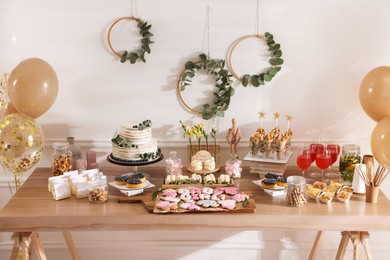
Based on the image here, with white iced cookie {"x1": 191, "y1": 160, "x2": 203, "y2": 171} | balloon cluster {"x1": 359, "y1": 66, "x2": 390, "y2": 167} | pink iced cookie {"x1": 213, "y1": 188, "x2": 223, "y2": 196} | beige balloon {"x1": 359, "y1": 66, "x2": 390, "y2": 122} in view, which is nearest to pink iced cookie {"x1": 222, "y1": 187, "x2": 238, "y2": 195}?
pink iced cookie {"x1": 213, "y1": 188, "x2": 223, "y2": 196}

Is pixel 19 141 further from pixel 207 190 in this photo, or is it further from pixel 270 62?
pixel 270 62

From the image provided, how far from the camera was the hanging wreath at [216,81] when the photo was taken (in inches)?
128

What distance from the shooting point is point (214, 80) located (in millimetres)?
3332

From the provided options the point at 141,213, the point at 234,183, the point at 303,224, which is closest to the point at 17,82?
the point at 141,213

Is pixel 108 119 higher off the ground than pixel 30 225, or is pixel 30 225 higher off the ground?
pixel 108 119

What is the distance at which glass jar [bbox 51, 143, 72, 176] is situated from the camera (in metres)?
3.11

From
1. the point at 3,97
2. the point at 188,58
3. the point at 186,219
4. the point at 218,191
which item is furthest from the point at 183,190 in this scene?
the point at 3,97

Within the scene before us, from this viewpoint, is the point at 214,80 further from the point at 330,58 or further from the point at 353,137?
the point at 353,137

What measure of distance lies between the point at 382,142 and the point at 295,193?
51 cm

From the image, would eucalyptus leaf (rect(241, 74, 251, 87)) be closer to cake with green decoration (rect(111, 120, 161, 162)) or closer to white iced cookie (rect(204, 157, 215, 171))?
white iced cookie (rect(204, 157, 215, 171))

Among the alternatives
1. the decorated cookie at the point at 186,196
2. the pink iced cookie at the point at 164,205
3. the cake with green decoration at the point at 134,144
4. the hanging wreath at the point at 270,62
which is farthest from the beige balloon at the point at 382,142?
the cake with green decoration at the point at 134,144

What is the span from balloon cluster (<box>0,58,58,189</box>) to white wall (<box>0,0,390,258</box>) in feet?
1.19

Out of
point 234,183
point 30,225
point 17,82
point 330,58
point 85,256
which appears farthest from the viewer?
point 85,256

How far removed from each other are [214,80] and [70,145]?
3.18ft
